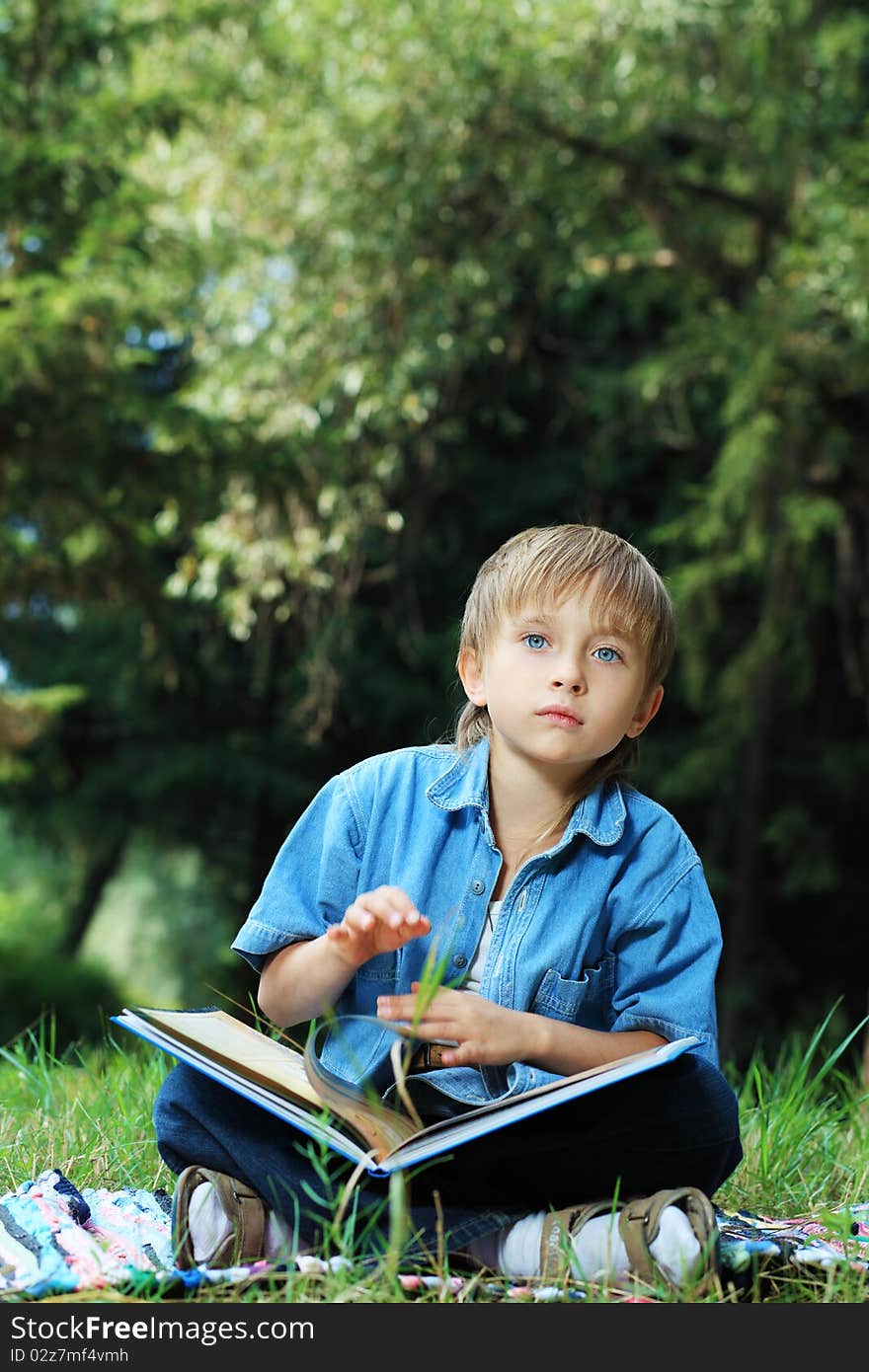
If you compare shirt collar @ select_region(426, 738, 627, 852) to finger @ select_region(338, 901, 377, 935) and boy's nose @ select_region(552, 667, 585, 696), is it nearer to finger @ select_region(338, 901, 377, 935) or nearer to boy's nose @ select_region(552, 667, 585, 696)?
boy's nose @ select_region(552, 667, 585, 696)

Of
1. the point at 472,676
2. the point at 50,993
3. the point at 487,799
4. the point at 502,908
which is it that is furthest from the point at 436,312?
the point at 50,993

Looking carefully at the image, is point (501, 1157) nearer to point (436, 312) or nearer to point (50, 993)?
point (436, 312)

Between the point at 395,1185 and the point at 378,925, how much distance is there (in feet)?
0.90

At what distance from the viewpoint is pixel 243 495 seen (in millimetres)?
6008

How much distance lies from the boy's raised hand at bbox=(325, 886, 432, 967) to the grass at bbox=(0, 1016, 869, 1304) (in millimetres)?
261

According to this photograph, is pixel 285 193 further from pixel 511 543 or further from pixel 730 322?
pixel 511 543

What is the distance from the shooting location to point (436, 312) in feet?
19.5

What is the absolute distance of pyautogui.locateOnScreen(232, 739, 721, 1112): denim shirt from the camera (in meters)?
1.71

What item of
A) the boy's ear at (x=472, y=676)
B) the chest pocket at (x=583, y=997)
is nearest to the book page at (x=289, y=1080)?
the chest pocket at (x=583, y=997)

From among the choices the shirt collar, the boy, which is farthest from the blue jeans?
the shirt collar
